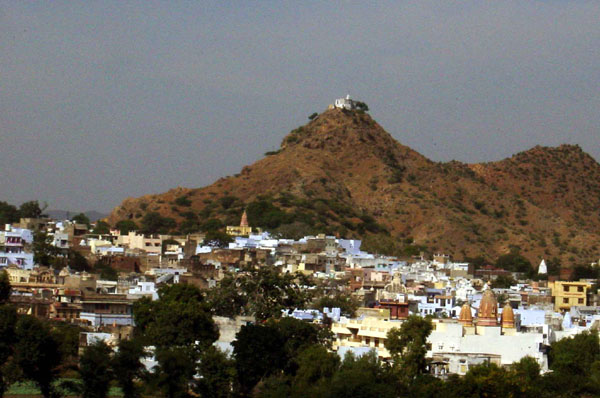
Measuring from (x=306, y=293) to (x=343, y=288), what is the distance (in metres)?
8.10

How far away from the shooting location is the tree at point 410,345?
48.4 metres

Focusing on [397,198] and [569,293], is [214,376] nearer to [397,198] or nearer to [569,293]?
[569,293]

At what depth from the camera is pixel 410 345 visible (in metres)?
48.9

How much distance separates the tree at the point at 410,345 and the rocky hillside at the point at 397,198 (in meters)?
55.1

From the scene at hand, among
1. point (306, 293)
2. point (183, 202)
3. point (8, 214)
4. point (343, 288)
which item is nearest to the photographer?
point (306, 293)

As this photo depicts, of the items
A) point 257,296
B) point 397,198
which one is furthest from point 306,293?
point 397,198

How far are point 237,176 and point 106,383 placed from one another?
98.1 m

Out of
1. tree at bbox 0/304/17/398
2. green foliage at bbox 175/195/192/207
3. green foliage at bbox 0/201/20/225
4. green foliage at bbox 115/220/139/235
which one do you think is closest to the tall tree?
green foliage at bbox 0/201/20/225

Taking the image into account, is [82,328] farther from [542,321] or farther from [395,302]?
[542,321]

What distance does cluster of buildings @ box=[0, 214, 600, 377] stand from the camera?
173 feet

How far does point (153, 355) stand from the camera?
5075 centimetres

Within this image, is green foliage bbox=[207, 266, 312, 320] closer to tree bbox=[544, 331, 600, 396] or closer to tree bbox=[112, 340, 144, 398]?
tree bbox=[112, 340, 144, 398]

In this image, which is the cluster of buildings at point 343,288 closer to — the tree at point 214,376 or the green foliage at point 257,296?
the green foliage at point 257,296

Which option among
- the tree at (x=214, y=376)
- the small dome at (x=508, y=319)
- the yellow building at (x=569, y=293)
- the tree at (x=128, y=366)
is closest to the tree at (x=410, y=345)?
the small dome at (x=508, y=319)
